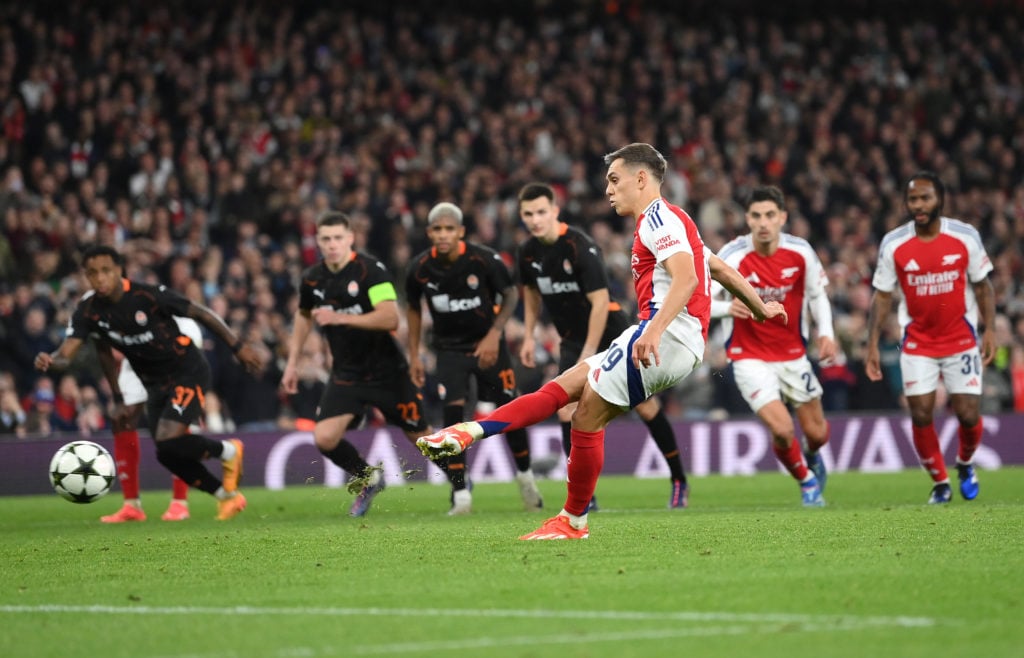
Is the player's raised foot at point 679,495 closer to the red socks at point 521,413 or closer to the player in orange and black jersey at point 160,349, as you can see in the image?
the player in orange and black jersey at point 160,349

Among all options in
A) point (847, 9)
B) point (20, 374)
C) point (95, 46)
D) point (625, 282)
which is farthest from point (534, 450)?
point (847, 9)

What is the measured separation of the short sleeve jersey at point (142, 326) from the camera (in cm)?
1245

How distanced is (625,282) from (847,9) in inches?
504

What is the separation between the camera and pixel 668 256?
8.16 metres

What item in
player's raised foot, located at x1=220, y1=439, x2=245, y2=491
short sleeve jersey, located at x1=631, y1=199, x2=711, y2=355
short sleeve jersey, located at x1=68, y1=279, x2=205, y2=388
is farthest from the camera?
player's raised foot, located at x1=220, y1=439, x2=245, y2=491

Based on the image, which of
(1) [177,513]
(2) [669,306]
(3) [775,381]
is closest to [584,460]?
(2) [669,306]

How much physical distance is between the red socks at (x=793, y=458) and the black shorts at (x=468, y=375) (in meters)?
2.29

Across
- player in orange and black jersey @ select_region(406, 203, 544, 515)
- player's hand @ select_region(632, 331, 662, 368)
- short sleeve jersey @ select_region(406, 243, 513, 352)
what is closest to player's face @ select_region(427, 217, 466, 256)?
player in orange and black jersey @ select_region(406, 203, 544, 515)

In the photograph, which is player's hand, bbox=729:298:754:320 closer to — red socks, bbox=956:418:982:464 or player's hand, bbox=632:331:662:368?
red socks, bbox=956:418:982:464

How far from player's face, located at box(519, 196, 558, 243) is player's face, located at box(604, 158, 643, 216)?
3.71 metres

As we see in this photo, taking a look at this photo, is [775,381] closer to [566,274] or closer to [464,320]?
[566,274]

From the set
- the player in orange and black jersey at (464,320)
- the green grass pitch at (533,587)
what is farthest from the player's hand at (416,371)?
the green grass pitch at (533,587)

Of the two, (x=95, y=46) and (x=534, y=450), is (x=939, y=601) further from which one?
(x=95, y=46)

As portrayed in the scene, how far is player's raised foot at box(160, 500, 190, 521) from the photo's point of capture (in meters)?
13.0
